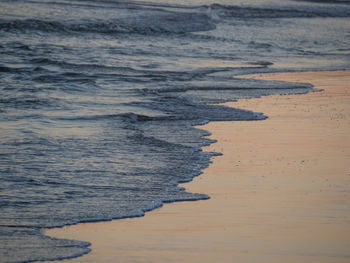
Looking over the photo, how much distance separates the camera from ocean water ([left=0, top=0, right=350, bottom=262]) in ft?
17.3

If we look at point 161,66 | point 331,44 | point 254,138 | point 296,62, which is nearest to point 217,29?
point 331,44

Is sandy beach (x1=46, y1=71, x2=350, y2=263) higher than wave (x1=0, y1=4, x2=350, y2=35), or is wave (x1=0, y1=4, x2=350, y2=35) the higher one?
wave (x1=0, y1=4, x2=350, y2=35)

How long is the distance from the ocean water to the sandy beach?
198 millimetres

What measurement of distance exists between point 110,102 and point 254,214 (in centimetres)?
509

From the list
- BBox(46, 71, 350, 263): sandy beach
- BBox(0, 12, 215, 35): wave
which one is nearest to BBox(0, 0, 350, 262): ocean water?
BBox(0, 12, 215, 35): wave

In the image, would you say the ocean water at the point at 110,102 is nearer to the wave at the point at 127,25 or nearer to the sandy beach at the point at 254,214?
the wave at the point at 127,25

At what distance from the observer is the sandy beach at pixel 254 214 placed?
172 inches

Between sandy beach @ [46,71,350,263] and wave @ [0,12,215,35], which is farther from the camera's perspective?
wave @ [0,12,215,35]

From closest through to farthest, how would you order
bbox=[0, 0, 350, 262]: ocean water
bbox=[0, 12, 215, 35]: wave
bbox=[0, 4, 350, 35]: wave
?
1. bbox=[0, 0, 350, 262]: ocean water
2. bbox=[0, 12, 215, 35]: wave
3. bbox=[0, 4, 350, 35]: wave

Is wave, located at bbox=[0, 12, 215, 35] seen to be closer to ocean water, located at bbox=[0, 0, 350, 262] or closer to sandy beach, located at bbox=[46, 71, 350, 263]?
ocean water, located at bbox=[0, 0, 350, 262]

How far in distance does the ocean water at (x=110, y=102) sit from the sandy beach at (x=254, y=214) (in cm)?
20

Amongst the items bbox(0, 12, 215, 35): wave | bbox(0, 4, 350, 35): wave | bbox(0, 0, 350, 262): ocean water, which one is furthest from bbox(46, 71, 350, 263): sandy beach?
bbox(0, 4, 350, 35): wave

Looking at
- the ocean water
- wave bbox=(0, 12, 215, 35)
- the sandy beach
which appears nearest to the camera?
the sandy beach

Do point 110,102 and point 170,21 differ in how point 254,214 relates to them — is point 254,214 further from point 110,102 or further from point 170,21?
point 170,21
